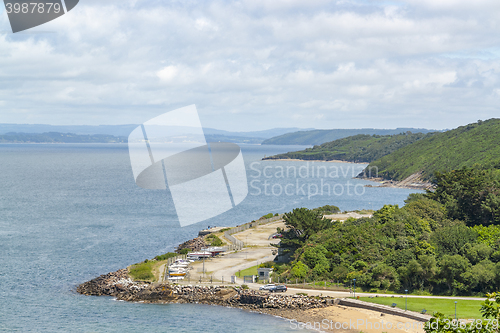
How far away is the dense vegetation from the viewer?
50.5 meters

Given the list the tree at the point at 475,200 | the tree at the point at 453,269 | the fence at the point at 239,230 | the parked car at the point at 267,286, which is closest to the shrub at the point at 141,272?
the parked car at the point at 267,286

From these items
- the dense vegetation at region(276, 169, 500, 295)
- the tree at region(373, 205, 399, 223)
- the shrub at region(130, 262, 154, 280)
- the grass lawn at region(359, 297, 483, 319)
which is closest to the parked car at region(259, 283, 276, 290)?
the dense vegetation at region(276, 169, 500, 295)

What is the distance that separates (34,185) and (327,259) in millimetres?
136824

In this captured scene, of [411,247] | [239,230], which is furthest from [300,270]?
[239,230]

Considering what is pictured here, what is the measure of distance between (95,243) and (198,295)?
3413 cm

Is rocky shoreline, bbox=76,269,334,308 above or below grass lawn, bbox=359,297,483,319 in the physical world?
below

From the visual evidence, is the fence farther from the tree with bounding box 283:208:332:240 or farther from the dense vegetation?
the tree with bounding box 283:208:332:240

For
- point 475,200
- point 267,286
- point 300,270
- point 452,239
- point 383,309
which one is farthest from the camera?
point 475,200

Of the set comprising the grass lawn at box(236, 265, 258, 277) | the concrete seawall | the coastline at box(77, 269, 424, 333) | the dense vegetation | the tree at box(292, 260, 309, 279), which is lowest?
the coastline at box(77, 269, 424, 333)

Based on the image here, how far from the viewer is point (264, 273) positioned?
2199 inches

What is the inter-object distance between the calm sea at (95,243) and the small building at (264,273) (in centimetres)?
744

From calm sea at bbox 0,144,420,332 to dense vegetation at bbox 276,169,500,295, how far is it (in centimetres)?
1221

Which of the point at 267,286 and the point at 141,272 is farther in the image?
the point at 141,272

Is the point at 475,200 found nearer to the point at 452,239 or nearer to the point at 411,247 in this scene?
the point at 452,239
